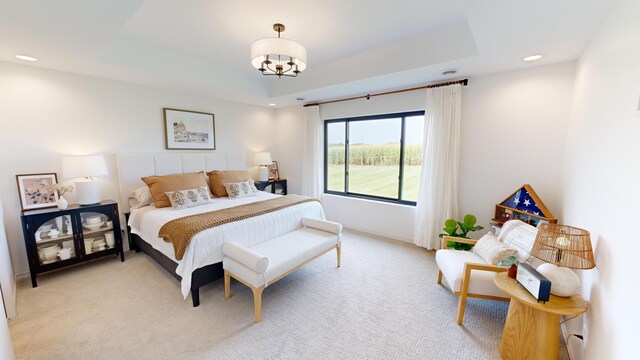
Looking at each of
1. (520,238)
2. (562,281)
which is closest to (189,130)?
(520,238)

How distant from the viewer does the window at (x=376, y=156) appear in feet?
12.3

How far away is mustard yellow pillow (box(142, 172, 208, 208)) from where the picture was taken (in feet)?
9.99

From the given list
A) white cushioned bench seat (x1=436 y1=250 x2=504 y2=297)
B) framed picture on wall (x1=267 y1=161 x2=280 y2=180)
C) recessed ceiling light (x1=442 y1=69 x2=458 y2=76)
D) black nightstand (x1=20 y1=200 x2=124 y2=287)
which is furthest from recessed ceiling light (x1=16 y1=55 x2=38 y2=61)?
white cushioned bench seat (x1=436 y1=250 x2=504 y2=297)

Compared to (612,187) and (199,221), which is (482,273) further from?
(199,221)

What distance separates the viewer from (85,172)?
2.70 metres

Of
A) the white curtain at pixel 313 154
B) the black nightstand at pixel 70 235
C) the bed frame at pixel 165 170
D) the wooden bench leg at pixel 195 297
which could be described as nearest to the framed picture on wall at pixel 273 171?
the white curtain at pixel 313 154

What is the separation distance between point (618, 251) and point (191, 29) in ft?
12.0

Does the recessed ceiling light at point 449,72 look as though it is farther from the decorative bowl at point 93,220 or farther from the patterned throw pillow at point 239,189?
the decorative bowl at point 93,220

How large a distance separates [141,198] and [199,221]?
1399 millimetres

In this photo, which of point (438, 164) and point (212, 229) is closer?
point (212, 229)

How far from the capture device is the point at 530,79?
104 inches

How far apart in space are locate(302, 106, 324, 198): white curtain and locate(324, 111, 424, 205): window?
0.68ft

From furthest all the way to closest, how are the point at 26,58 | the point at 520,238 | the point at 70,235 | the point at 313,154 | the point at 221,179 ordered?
the point at 313,154
the point at 221,179
the point at 70,235
the point at 26,58
the point at 520,238

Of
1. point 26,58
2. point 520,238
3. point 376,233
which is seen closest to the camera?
point 520,238
